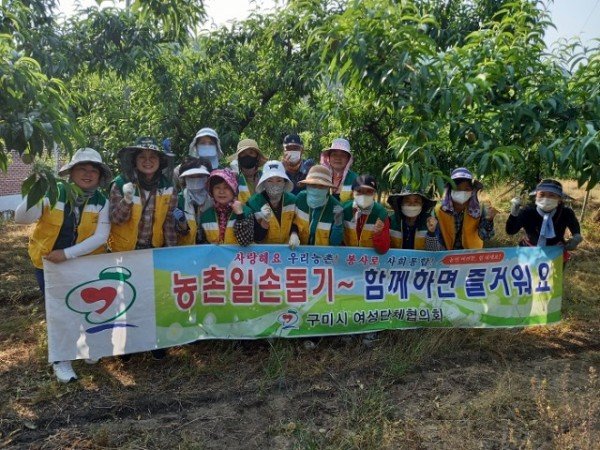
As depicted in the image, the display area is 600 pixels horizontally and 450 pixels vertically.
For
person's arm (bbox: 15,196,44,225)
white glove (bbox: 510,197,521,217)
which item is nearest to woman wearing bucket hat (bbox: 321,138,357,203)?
white glove (bbox: 510,197,521,217)

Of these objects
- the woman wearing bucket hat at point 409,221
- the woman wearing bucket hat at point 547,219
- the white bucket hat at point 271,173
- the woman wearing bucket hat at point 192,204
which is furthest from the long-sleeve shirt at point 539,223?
→ the woman wearing bucket hat at point 192,204

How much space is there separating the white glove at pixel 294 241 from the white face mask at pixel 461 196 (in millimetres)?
1267

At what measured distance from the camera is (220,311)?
3.67 m

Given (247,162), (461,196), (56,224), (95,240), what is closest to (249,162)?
(247,162)

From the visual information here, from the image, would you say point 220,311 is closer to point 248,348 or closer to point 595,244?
point 248,348

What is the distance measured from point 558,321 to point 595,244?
14.3 feet

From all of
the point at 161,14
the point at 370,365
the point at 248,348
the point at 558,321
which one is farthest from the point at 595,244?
the point at 161,14

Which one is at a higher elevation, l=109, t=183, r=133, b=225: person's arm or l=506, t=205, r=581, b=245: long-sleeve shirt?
l=109, t=183, r=133, b=225: person's arm

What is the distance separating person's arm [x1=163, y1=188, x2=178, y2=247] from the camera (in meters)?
3.57

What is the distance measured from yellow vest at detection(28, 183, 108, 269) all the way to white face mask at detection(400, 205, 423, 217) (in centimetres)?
221

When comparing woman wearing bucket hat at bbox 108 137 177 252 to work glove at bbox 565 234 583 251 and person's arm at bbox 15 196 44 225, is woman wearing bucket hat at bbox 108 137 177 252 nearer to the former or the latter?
person's arm at bbox 15 196 44 225

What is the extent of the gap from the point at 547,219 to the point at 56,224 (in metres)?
3.69

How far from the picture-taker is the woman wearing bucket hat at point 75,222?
10.8 ft

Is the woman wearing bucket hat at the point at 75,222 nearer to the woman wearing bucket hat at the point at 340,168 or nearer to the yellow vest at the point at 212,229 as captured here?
the yellow vest at the point at 212,229
